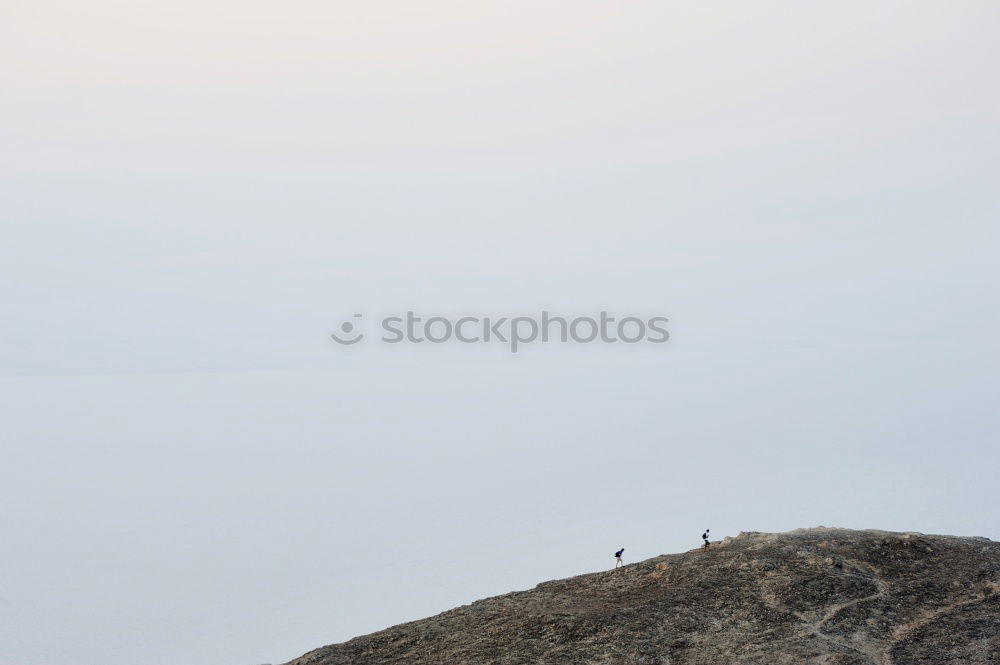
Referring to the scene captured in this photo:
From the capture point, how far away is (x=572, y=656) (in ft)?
104

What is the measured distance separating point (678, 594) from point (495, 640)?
Result: 306 inches

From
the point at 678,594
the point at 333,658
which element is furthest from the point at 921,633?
the point at 333,658

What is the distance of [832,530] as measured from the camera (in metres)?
41.6

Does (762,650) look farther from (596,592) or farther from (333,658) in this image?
(333,658)

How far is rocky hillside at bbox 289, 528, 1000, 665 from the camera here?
31484 mm

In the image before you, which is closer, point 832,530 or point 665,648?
point 665,648

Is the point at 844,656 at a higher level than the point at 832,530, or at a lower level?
lower

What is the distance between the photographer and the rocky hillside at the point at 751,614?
3148 centimetres

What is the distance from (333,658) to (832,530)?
2366cm

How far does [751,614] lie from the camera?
33.7m

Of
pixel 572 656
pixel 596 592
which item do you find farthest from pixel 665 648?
pixel 596 592

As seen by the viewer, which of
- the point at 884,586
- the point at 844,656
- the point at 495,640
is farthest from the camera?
the point at 884,586

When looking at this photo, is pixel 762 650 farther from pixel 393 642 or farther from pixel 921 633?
pixel 393 642

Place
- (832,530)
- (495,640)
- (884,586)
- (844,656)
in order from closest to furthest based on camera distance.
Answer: (844,656) → (495,640) → (884,586) → (832,530)
